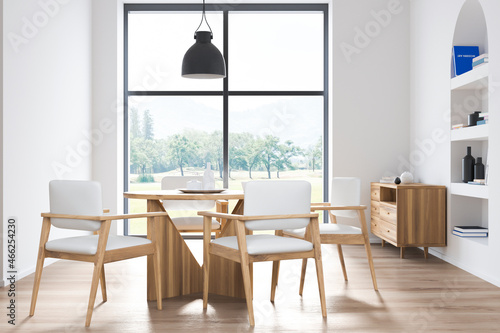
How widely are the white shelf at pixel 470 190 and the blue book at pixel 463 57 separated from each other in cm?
120

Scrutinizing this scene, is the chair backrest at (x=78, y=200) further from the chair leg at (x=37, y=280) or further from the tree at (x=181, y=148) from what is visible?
the tree at (x=181, y=148)

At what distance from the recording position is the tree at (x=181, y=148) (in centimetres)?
685

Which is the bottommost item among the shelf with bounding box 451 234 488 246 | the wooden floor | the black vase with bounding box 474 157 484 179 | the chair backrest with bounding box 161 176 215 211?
the wooden floor

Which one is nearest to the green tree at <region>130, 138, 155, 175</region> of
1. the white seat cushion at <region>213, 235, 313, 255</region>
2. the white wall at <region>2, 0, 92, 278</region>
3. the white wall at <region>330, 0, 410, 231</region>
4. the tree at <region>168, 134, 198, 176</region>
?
the tree at <region>168, 134, 198, 176</region>

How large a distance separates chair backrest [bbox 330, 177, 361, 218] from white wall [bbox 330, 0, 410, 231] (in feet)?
6.95

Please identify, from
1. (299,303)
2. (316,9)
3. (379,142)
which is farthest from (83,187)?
(316,9)

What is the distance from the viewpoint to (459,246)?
16.1 ft

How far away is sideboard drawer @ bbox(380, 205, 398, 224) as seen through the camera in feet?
17.5

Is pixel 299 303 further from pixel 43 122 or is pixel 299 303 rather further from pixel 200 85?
pixel 200 85

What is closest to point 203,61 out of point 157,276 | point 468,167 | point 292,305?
point 157,276

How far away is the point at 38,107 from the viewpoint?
4.77m

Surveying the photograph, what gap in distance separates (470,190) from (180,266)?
291 centimetres

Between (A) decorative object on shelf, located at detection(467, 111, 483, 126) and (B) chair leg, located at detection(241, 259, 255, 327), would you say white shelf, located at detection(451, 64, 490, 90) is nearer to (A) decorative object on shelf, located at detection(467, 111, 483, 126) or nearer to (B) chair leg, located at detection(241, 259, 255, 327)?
(A) decorative object on shelf, located at detection(467, 111, 483, 126)

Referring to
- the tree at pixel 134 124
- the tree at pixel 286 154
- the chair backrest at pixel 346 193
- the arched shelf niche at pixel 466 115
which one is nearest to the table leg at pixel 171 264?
the chair backrest at pixel 346 193
